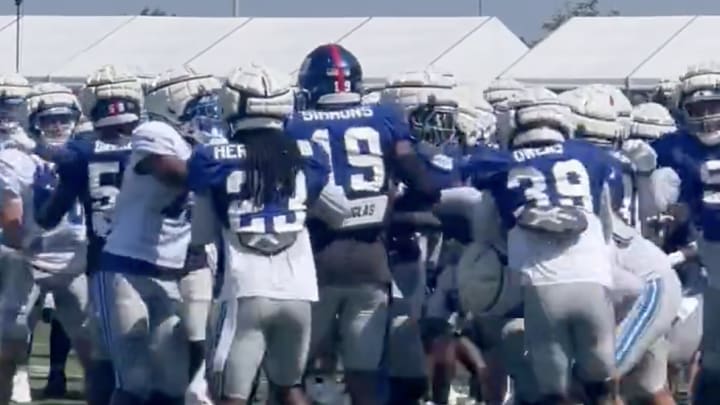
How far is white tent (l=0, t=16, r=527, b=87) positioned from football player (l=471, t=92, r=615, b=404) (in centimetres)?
1088

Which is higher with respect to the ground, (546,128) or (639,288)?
(546,128)

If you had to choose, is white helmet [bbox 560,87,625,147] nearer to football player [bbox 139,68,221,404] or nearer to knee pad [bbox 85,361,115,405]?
football player [bbox 139,68,221,404]

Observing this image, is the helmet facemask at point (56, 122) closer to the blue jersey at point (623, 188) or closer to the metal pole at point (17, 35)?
the blue jersey at point (623, 188)

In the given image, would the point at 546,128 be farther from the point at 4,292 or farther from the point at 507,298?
the point at 4,292

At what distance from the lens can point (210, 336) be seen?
939cm

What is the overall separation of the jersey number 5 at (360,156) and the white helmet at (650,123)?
2.15 m

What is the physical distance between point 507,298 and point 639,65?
10.1 metres

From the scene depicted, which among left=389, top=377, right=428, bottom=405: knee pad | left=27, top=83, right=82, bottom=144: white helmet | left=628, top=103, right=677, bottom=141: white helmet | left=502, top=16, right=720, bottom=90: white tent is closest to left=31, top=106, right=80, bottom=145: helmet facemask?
left=27, top=83, right=82, bottom=144: white helmet

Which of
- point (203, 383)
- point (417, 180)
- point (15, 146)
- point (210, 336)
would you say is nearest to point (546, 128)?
point (417, 180)

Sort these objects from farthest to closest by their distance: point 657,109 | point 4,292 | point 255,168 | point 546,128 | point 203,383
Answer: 1. point 657,109
2. point 4,292
3. point 203,383
4. point 546,128
5. point 255,168

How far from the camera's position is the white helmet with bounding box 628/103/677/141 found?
11906 millimetres

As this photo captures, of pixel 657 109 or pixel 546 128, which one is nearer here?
pixel 546 128

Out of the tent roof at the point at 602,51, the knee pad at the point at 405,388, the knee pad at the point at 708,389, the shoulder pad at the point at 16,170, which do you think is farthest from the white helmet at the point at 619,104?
the tent roof at the point at 602,51

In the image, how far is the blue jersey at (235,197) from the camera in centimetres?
893
